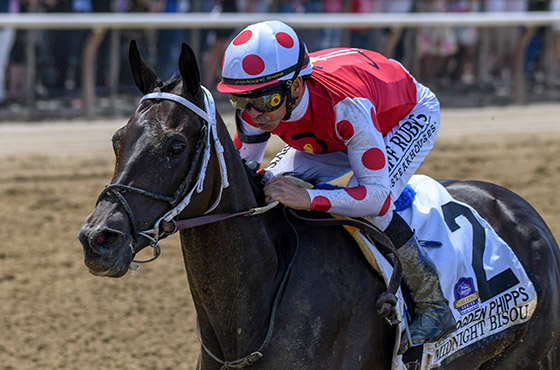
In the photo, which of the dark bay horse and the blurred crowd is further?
the blurred crowd

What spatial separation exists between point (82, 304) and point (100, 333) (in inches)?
21.2

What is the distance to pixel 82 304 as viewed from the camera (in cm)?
632

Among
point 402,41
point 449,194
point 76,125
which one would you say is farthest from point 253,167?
point 402,41

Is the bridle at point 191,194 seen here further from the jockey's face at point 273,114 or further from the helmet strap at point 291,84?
the helmet strap at point 291,84

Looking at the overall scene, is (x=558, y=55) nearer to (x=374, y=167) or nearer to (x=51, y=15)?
(x=51, y=15)

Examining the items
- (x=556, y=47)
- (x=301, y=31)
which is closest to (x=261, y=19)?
(x=301, y=31)

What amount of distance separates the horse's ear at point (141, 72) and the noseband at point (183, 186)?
0.43ft

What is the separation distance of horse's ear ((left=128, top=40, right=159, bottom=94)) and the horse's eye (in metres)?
0.34

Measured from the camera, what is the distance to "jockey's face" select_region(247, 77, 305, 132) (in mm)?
3467

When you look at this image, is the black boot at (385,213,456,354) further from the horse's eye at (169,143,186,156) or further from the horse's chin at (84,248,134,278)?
the horse's chin at (84,248,134,278)

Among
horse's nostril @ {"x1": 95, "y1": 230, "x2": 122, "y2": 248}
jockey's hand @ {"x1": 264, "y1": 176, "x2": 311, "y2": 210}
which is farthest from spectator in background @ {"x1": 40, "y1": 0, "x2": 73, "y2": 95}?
horse's nostril @ {"x1": 95, "y1": 230, "x2": 122, "y2": 248}

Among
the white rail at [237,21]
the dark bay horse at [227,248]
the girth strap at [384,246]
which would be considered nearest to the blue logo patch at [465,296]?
the dark bay horse at [227,248]

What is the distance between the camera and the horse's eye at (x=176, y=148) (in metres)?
3.04

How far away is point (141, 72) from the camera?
3.30 meters
